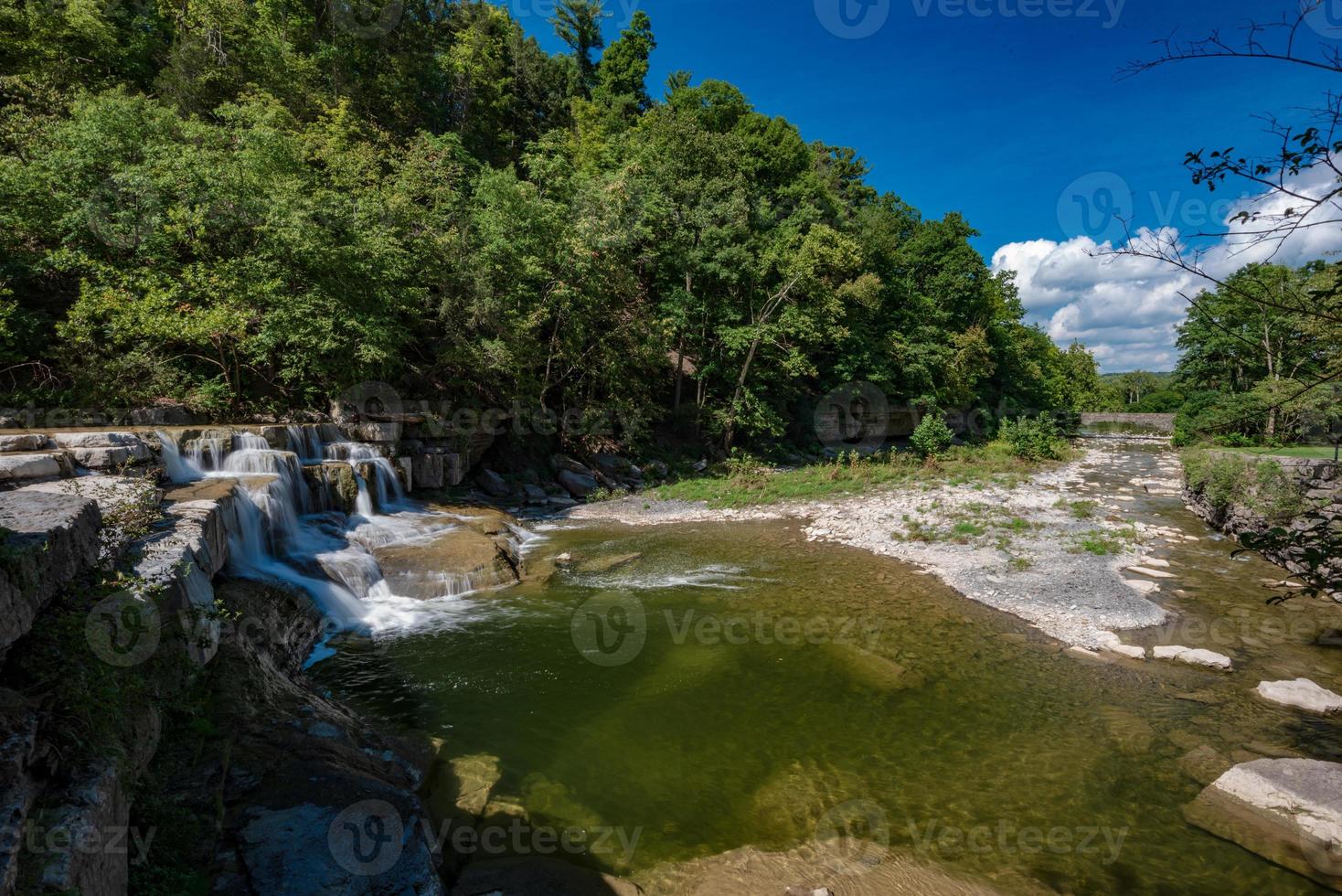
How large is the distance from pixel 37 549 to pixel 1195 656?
1212cm

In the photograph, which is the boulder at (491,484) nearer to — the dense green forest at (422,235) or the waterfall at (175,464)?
the dense green forest at (422,235)

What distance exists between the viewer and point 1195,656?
7598 mm

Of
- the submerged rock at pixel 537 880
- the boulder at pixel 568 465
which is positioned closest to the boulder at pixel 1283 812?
the submerged rock at pixel 537 880

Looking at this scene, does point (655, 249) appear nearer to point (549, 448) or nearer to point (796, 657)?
point (549, 448)

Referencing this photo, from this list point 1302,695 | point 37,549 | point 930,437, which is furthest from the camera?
point 930,437

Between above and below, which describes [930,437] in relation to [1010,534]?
above

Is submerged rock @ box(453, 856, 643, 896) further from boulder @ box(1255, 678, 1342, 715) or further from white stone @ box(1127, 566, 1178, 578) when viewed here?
white stone @ box(1127, 566, 1178, 578)

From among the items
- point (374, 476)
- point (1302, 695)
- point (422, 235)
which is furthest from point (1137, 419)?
point (374, 476)

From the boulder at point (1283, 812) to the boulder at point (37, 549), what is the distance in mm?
8804

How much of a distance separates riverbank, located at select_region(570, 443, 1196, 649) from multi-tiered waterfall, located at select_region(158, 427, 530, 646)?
6.66 m

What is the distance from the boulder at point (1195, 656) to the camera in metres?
7.49

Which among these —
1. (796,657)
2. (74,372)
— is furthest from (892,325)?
(74,372)

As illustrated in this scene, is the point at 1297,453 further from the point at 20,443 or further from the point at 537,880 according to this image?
the point at 20,443

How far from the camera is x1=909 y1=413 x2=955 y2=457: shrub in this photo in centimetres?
2925
